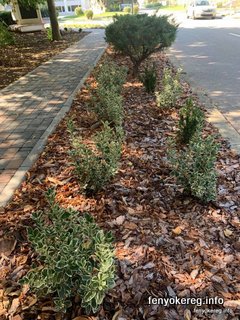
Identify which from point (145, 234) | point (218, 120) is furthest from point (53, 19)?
point (145, 234)

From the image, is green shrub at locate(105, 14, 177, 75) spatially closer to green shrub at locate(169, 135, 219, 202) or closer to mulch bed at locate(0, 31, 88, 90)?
mulch bed at locate(0, 31, 88, 90)

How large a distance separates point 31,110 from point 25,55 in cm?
627

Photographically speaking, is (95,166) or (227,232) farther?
(95,166)

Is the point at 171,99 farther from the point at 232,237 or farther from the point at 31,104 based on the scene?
the point at 232,237

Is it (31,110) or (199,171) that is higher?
(199,171)

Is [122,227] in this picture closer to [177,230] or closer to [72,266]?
[177,230]

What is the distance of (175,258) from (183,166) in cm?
89

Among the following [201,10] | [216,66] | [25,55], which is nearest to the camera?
[216,66]

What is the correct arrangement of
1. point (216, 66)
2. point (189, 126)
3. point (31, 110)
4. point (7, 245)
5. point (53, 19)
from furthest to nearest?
1. point (53, 19)
2. point (216, 66)
3. point (31, 110)
4. point (189, 126)
5. point (7, 245)

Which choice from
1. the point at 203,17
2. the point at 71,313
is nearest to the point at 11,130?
the point at 71,313

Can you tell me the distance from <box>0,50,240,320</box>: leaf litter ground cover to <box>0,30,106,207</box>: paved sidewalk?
0.21 m

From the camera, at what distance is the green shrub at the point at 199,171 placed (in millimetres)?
2676

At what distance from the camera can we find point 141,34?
6.73m

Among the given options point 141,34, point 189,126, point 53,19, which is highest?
point 141,34
